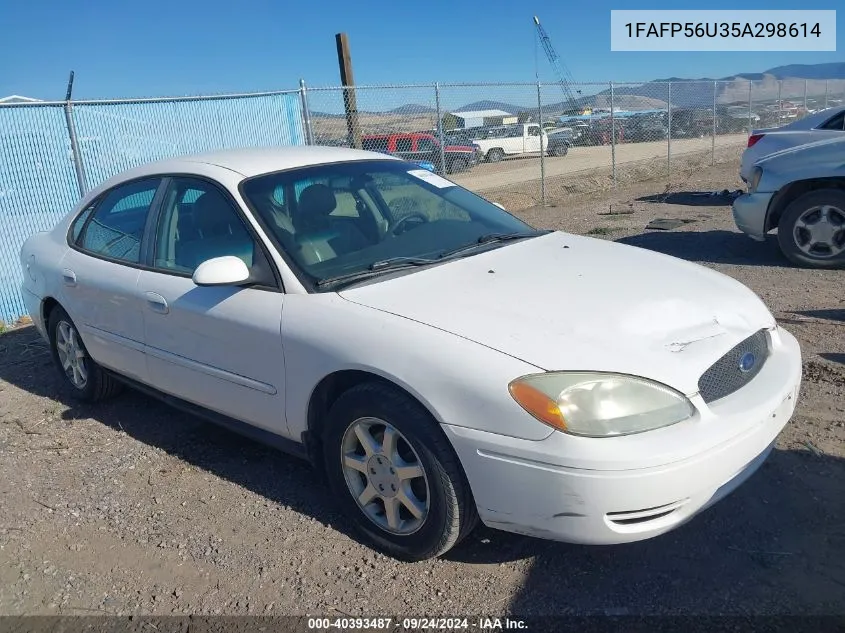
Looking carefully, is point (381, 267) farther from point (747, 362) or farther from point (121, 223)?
point (121, 223)

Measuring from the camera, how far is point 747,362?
2807 millimetres

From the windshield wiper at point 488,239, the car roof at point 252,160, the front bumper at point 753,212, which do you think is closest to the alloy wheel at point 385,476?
the windshield wiper at point 488,239

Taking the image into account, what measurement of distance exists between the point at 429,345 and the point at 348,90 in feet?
29.2

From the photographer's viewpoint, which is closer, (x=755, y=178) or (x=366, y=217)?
(x=366, y=217)

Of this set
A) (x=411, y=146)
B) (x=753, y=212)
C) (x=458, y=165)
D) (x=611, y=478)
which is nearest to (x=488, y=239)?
(x=611, y=478)

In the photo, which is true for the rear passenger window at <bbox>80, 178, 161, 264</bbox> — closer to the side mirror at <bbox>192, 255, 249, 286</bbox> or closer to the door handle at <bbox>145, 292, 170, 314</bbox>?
the door handle at <bbox>145, 292, 170, 314</bbox>

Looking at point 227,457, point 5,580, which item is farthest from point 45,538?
point 227,457

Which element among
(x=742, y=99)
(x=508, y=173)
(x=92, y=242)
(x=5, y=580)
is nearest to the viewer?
(x=5, y=580)

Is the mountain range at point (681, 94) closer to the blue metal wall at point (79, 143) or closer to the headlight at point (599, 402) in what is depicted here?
the blue metal wall at point (79, 143)

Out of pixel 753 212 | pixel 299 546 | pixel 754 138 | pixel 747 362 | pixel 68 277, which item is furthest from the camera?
pixel 754 138

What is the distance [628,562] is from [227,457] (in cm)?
223

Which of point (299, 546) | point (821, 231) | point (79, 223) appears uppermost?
point (79, 223)

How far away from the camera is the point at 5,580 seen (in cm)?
308

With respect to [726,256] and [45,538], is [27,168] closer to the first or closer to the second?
[45,538]
